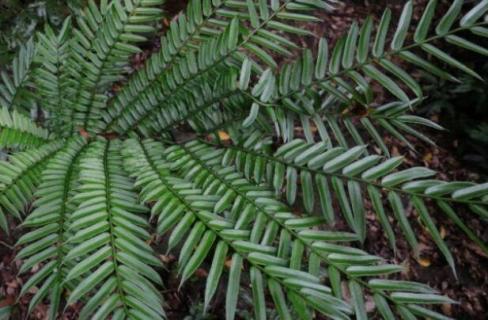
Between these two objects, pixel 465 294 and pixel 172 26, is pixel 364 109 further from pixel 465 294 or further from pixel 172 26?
pixel 465 294

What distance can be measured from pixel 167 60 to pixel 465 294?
229 centimetres

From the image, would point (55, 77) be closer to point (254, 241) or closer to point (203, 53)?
point (203, 53)

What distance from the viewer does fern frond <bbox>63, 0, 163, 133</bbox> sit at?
1.52m

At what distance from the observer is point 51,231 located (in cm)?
115

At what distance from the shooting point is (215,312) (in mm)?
1952

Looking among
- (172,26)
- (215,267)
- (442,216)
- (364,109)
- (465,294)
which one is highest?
(172,26)

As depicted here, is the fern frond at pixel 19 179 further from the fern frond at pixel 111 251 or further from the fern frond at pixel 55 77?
the fern frond at pixel 55 77

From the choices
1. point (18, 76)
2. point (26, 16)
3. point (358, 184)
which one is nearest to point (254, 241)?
point (358, 184)

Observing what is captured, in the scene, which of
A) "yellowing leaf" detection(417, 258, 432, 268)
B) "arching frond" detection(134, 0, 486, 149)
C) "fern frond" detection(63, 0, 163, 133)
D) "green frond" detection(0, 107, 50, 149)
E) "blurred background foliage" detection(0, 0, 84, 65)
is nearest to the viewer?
"arching frond" detection(134, 0, 486, 149)

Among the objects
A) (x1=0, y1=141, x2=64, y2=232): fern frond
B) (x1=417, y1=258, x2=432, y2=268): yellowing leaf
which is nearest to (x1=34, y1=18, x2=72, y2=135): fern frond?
(x1=0, y1=141, x2=64, y2=232): fern frond

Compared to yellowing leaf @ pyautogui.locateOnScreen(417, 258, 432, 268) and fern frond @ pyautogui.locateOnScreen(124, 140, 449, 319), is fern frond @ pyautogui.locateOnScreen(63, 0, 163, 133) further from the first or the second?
yellowing leaf @ pyautogui.locateOnScreen(417, 258, 432, 268)

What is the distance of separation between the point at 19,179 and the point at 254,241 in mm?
785

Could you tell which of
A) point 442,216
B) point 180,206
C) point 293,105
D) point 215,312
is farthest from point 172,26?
point 442,216

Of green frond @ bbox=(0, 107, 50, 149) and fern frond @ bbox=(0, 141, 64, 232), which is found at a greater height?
green frond @ bbox=(0, 107, 50, 149)
